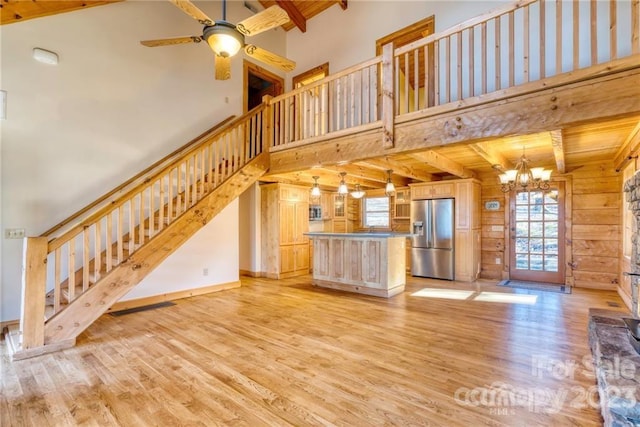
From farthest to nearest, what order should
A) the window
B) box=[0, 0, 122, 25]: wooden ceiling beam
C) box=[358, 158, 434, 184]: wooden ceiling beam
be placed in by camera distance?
the window → box=[358, 158, 434, 184]: wooden ceiling beam → box=[0, 0, 122, 25]: wooden ceiling beam

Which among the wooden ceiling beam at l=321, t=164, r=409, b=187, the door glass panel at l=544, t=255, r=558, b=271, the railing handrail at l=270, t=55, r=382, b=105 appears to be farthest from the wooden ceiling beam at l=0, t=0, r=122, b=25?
the door glass panel at l=544, t=255, r=558, b=271

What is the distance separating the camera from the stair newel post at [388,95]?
3.68 metres

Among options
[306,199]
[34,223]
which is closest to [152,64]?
[34,223]

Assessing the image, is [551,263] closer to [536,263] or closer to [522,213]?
[536,263]

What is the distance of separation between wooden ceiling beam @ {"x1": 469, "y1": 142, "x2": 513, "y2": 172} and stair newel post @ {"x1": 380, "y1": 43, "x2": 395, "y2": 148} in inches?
38.9

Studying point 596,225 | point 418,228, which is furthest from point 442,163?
point 596,225

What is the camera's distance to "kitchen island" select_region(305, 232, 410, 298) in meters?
5.22

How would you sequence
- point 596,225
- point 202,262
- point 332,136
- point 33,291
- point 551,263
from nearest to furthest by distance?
point 33,291
point 332,136
point 202,262
point 596,225
point 551,263

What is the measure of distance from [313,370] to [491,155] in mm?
3812

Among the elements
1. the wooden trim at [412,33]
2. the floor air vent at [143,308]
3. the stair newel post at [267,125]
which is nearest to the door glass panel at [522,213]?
the wooden trim at [412,33]

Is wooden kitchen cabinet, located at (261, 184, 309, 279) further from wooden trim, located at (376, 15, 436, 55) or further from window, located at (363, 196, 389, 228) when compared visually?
wooden trim, located at (376, 15, 436, 55)

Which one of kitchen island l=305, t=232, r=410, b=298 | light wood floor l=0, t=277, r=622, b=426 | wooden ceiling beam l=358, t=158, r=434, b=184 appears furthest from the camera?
kitchen island l=305, t=232, r=410, b=298

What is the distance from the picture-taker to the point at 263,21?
113 inches

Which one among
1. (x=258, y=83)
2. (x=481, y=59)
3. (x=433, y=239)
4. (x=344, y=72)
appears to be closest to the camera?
(x=481, y=59)
